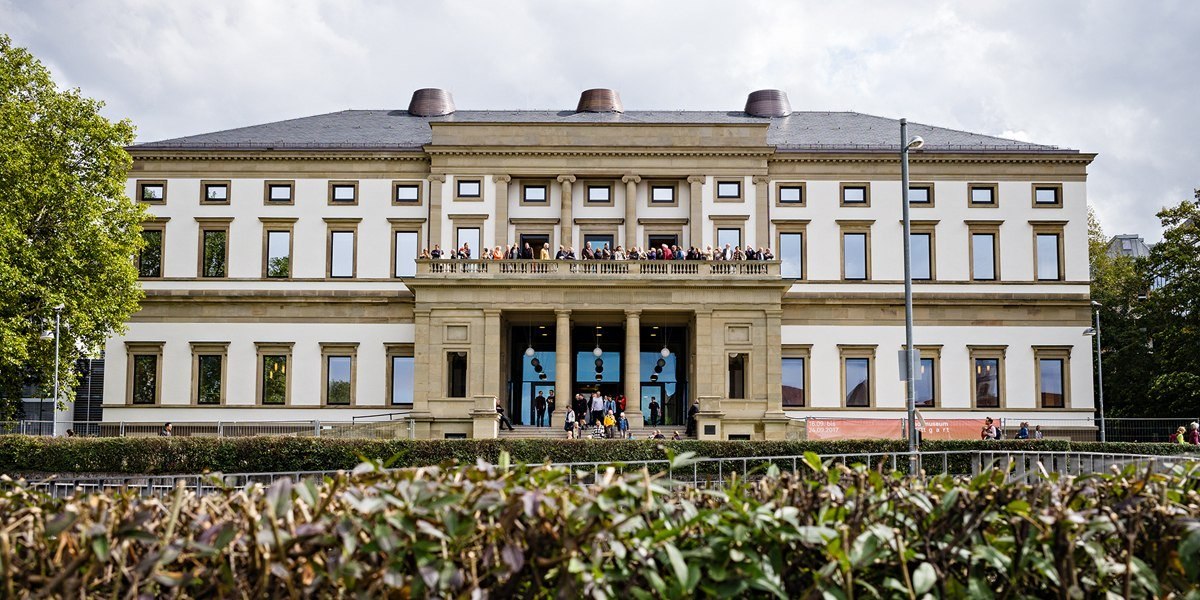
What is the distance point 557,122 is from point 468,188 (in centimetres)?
531

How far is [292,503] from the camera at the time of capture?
449 centimetres

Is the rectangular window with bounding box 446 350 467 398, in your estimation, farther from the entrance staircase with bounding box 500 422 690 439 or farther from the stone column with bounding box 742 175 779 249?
the stone column with bounding box 742 175 779 249

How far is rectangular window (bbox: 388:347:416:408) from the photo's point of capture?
49906 mm

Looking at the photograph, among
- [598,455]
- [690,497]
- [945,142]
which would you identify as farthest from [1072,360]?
[690,497]

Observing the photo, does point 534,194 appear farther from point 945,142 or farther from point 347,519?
point 347,519

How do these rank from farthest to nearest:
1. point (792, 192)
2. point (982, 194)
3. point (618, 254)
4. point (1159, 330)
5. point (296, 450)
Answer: point (1159, 330) < point (982, 194) < point (792, 192) < point (618, 254) < point (296, 450)

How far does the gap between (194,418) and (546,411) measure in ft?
53.7

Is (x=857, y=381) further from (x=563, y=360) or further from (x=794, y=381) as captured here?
(x=563, y=360)

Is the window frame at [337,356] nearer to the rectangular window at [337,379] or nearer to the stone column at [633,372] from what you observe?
the rectangular window at [337,379]

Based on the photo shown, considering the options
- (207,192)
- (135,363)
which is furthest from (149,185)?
(135,363)

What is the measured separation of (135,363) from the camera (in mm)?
50688

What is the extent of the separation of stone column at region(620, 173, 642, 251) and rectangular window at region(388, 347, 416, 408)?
11.6m

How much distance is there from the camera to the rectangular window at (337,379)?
50094 mm

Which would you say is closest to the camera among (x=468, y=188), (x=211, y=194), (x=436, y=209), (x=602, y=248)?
(x=602, y=248)
